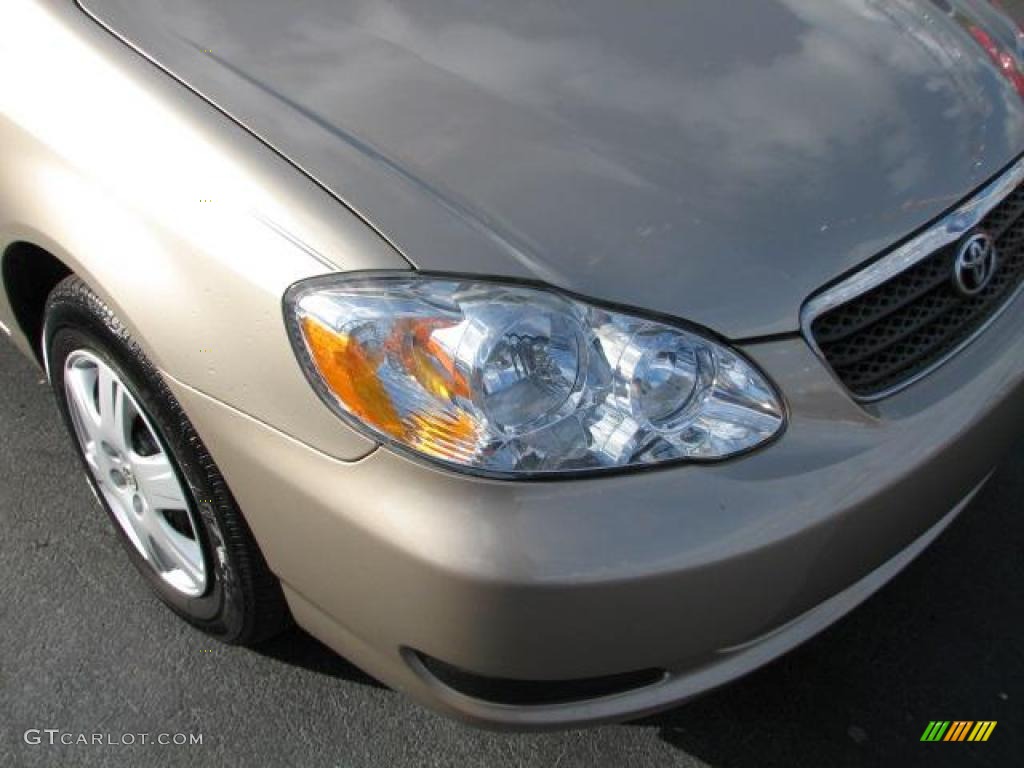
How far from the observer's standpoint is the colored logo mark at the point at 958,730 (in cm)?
206

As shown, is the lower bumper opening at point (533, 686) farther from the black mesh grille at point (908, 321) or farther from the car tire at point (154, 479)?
the black mesh grille at point (908, 321)

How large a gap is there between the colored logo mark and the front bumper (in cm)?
49

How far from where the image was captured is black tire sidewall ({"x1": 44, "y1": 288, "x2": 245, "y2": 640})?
1779 millimetres

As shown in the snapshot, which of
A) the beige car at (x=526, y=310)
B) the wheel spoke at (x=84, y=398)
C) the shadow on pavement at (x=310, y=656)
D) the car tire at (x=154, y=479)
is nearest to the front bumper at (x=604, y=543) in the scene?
the beige car at (x=526, y=310)

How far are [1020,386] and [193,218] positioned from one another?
1.40m

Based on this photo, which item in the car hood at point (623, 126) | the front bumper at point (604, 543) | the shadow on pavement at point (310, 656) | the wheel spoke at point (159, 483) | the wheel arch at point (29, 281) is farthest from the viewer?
the shadow on pavement at point (310, 656)

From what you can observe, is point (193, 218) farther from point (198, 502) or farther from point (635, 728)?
point (635, 728)

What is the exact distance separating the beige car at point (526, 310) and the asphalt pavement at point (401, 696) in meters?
0.20

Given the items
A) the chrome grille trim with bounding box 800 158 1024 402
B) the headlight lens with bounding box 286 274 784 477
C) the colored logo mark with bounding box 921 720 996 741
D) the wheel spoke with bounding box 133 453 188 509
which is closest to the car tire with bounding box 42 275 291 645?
the wheel spoke with bounding box 133 453 188 509

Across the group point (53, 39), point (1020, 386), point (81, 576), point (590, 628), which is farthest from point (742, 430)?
point (81, 576)

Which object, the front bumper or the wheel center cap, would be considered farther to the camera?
the wheel center cap

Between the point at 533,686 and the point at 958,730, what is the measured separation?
0.97m

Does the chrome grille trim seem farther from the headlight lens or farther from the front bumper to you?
the headlight lens

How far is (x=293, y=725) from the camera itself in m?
2.07
